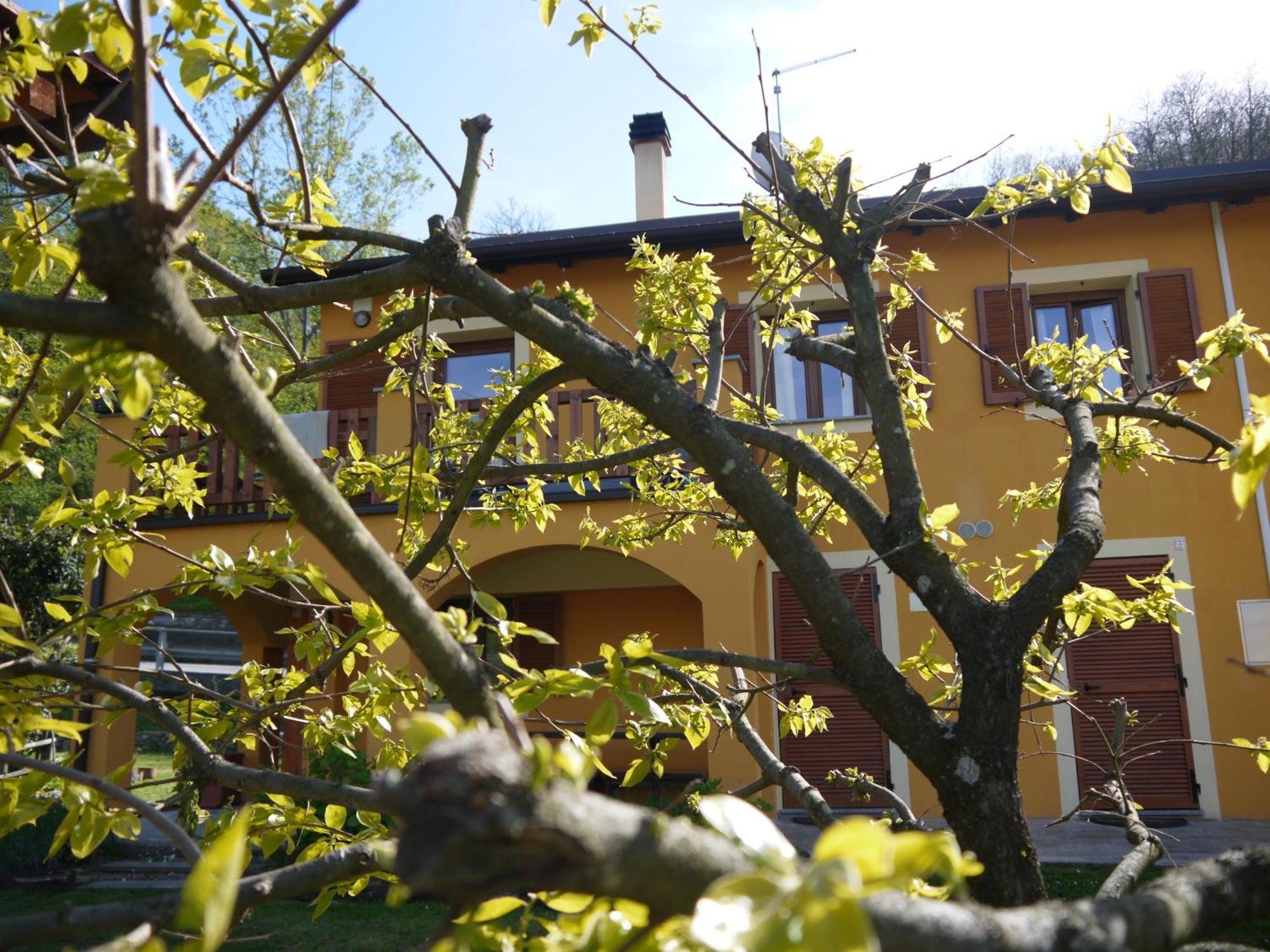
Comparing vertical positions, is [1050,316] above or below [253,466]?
above

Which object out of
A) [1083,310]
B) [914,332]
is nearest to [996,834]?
[914,332]

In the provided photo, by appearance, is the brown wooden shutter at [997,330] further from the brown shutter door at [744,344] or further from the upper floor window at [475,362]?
the upper floor window at [475,362]

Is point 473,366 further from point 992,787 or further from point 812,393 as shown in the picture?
point 992,787

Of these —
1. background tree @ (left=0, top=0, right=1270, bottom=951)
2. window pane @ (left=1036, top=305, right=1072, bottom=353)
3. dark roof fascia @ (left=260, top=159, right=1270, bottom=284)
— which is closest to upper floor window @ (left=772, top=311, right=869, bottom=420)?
dark roof fascia @ (left=260, top=159, right=1270, bottom=284)

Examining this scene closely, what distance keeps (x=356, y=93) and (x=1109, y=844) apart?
64.7ft

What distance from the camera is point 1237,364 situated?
8.81m

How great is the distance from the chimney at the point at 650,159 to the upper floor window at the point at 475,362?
8.40 ft

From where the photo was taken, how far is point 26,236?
227cm

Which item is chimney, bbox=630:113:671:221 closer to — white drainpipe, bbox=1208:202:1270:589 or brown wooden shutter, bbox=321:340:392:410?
brown wooden shutter, bbox=321:340:392:410

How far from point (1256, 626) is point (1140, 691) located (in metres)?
1.13

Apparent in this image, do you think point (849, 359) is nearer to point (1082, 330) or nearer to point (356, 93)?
point (1082, 330)

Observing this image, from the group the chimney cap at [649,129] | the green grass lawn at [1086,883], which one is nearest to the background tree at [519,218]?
the chimney cap at [649,129]

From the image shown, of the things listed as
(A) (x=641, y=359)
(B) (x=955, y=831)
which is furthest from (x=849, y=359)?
(B) (x=955, y=831)

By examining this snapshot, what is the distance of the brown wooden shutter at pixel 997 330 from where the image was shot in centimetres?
925
